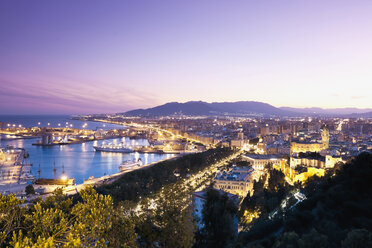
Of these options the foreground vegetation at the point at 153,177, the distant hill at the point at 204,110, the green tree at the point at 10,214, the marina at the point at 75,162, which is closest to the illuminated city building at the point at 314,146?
the foreground vegetation at the point at 153,177

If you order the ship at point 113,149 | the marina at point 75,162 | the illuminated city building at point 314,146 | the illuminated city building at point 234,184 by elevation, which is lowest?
the marina at point 75,162

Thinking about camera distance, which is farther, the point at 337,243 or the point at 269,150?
the point at 269,150

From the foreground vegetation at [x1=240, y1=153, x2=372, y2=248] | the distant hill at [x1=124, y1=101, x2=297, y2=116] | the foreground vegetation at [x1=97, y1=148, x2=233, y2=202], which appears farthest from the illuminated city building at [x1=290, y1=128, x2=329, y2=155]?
the distant hill at [x1=124, y1=101, x2=297, y2=116]

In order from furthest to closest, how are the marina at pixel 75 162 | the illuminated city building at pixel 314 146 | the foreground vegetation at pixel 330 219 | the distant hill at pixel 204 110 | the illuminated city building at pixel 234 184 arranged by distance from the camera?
the distant hill at pixel 204 110, the illuminated city building at pixel 314 146, the marina at pixel 75 162, the illuminated city building at pixel 234 184, the foreground vegetation at pixel 330 219

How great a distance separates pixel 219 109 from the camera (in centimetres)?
9925

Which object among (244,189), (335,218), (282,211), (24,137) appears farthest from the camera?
(24,137)

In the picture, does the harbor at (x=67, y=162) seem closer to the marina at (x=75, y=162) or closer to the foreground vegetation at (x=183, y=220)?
the marina at (x=75, y=162)

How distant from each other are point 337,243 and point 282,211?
304 cm

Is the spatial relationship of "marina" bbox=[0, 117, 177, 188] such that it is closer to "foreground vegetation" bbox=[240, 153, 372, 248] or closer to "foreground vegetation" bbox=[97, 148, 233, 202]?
"foreground vegetation" bbox=[97, 148, 233, 202]

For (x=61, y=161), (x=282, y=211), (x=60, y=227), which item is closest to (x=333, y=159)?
(x=282, y=211)

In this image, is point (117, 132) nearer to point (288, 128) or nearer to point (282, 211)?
point (288, 128)

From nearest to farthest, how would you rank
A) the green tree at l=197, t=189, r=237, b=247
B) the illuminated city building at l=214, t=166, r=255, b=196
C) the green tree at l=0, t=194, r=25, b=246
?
the green tree at l=0, t=194, r=25, b=246
the green tree at l=197, t=189, r=237, b=247
the illuminated city building at l=214, t=166, r=255, b=196

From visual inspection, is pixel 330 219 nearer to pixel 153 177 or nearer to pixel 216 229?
pixel 216 229

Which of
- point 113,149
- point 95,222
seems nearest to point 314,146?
point 113,149
